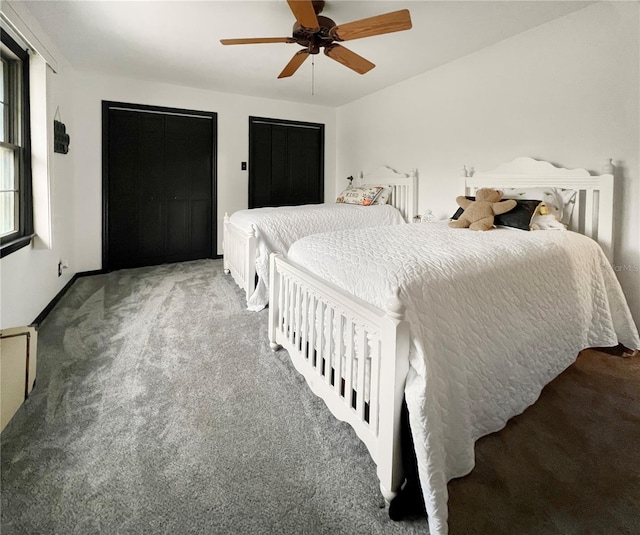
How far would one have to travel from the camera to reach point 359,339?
139 cm

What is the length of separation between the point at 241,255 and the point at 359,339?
2.26 metres

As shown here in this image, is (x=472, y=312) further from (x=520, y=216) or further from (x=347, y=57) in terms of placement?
(x=347, y=57)

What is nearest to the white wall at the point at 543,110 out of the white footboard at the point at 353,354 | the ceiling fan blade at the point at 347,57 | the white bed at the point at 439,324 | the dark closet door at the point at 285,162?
the white bed at the point at 439,324

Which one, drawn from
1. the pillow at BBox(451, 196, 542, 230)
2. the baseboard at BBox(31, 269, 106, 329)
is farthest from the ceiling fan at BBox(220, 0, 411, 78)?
the baseboard at BBox(31, 269, 106, 329)

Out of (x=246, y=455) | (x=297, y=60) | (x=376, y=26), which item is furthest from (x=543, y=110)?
(x=246, y=455)

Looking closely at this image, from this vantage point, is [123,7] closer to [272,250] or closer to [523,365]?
[272,250]

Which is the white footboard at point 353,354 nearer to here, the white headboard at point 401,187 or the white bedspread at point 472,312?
the white bedspread at point 472,312

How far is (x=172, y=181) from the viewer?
4.68 m

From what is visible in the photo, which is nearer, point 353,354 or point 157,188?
point 353,354

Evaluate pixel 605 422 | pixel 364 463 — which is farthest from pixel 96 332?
pixel 605 422

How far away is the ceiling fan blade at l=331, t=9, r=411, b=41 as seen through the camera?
209 cm

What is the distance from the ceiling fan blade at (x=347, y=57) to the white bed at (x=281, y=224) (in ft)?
4.45

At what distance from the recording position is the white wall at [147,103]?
410cm

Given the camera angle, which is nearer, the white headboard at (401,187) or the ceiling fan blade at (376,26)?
the ceiling fan blade at (376,26)
